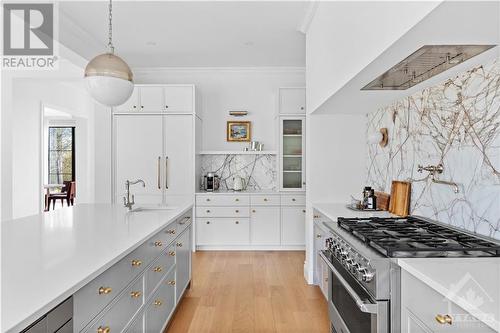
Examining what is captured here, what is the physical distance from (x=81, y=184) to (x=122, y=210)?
459 centimetres

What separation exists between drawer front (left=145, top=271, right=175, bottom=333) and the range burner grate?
1.27 metres

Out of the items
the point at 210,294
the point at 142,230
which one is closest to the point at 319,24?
the point at 142,230

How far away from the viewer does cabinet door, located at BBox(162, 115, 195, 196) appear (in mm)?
5262

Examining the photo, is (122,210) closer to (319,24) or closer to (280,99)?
(319,24)

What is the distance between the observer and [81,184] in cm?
703

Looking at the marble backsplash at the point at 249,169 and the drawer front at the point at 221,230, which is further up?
the marble backsplash at the point at 249,169

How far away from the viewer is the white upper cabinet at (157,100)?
5.28 metres

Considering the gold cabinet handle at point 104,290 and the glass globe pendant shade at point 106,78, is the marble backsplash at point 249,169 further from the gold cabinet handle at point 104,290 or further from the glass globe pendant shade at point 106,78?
the gold cabinet handle at point 104,290

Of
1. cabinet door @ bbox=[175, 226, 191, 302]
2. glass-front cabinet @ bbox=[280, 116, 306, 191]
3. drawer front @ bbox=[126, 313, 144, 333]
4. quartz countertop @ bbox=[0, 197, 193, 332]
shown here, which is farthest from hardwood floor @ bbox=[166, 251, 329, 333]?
glass-front cabinet @ bbox=[280, 116, 306, 191]

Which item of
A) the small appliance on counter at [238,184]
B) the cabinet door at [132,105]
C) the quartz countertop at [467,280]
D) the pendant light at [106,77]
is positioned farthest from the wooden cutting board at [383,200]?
the cabinet door at [132,105]

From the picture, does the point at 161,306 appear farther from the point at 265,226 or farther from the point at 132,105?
the point at 132,105

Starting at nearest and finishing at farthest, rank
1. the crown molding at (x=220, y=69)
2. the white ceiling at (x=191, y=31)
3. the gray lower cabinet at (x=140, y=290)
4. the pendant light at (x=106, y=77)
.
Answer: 1. the gray lower cabinet at (x=140, y=290)
2. the pendant light at (x=106, y=77)
3. the white ceiling at (x=191, y=31)
4. the crown molding at (x=220, y=69)

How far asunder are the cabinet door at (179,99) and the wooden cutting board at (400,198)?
3222 mm

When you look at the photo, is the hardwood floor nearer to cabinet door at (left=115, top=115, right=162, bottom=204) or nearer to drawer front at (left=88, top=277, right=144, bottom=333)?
drawer front at (left=88, top=277, right=144, bottom=333)
